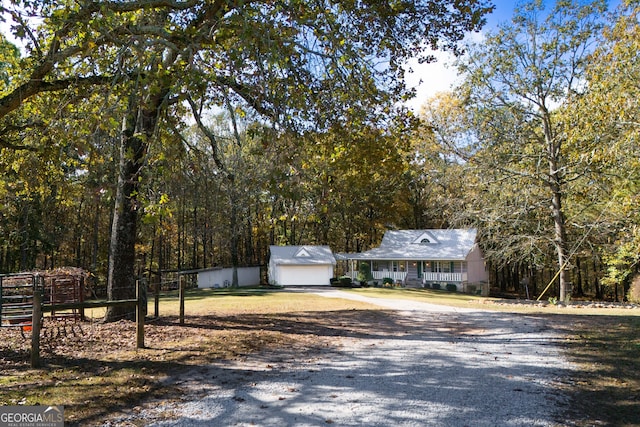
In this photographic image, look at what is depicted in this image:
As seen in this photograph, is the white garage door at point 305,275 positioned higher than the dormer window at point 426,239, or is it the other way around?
the dormer window at point 426,239

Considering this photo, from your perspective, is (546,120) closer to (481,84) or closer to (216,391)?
(481,84)

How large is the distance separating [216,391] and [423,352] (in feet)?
12.9

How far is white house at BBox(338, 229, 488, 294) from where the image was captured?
3475cm

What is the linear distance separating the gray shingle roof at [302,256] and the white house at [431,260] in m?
2.79

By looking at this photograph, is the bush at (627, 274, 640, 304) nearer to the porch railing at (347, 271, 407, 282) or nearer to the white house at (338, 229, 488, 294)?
the white house at (338, 229, 488, 294)

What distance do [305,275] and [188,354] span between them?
2739cm

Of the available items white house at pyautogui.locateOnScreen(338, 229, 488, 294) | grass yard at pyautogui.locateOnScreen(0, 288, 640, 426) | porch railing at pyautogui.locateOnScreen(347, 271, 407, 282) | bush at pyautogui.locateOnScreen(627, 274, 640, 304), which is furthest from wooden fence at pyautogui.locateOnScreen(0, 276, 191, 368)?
porch railing at pyautogui.locateOnScreen(347, 271, 407, 282)

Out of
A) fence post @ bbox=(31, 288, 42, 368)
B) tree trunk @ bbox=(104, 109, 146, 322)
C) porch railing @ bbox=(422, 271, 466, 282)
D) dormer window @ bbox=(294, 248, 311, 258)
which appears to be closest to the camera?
fence post @ bbox=(31, 288, 42, 368)

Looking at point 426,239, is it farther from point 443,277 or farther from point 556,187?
point 556,187

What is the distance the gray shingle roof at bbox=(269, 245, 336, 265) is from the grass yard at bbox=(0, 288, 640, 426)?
21595mm

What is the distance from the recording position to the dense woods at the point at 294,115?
7.06m

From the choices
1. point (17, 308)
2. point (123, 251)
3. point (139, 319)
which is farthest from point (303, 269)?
point (139, 319)
